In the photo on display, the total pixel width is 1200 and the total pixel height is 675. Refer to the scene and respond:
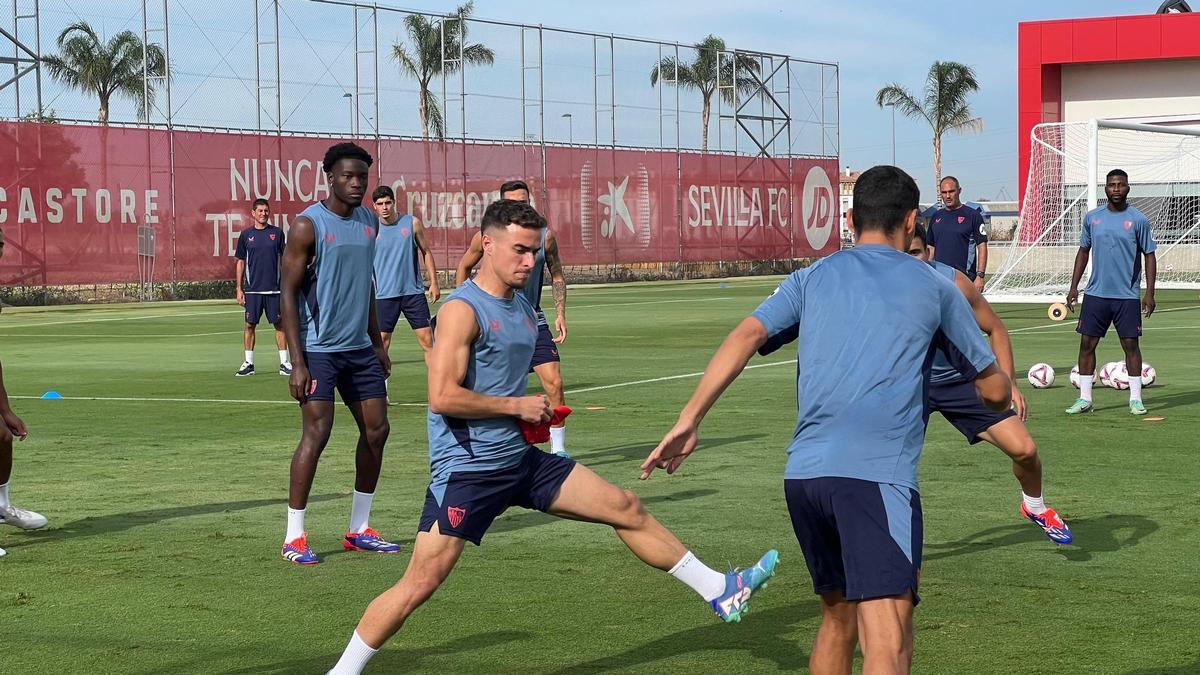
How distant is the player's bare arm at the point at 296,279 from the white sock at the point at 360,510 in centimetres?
62

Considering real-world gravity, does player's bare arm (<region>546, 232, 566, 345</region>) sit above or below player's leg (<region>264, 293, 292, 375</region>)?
above

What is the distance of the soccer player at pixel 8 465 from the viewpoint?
8.92 m

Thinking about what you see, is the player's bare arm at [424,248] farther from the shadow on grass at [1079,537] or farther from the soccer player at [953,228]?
the shadow on grass at [1079,537]

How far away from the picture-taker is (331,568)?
8.28 m

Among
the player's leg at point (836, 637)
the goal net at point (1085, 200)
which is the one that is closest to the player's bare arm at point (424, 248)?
the player's leg at point (836, 637)

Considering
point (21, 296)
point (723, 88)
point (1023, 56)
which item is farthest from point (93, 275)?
point (1023, 56)

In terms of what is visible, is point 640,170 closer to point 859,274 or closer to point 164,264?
point 164,264

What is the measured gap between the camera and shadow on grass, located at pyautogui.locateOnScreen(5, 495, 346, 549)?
30.3ft

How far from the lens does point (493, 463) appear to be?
19.8 feet

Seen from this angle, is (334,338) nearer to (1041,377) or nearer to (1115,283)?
(1115,283)

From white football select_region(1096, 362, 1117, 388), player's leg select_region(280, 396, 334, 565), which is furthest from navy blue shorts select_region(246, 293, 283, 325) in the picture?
player's leg select_region(280, 396, 334, 565)

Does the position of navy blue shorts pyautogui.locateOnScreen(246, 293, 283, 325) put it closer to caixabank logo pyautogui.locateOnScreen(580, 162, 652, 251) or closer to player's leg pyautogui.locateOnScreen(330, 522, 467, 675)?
player's leg pyautogui.locateOnScreen(330, 522, 467, 675)

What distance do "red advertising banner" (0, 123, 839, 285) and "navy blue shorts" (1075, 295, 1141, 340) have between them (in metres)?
30.7

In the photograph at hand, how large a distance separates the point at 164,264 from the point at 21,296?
3961mm
